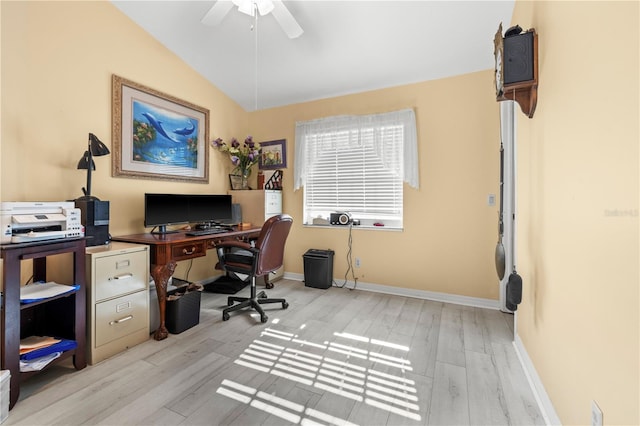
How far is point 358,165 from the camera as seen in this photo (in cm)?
354

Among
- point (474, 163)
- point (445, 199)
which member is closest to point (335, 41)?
point (474, 163)

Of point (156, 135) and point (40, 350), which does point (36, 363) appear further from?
point (156, 135)

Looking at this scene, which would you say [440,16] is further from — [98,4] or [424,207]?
[98,4]

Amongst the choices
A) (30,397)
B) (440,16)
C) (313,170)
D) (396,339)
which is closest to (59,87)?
(30,397)

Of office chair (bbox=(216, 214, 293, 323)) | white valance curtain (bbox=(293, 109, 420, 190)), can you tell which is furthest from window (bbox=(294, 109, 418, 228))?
office chair (bbox=(216, 214, 293, 323))

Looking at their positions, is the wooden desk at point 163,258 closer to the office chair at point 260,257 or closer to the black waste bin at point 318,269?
the office chair at point 260,257

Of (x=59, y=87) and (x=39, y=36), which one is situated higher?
(x=39, y=36)

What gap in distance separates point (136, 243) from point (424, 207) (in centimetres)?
280

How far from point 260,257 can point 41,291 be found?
56.1 inches

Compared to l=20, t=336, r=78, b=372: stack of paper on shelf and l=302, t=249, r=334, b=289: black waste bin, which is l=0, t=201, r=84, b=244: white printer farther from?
l=302, t=249, r=334, b=289: black waste bin

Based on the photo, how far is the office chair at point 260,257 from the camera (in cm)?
255

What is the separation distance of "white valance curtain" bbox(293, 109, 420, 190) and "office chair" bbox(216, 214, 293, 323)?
1.29 metres

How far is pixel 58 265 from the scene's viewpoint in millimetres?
2051

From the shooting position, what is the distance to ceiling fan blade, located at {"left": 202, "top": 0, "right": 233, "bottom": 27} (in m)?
2.04
